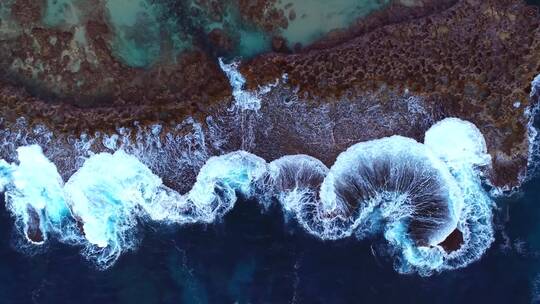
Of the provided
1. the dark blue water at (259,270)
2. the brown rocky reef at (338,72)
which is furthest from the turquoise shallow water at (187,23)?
the dark blue water at (259,270)

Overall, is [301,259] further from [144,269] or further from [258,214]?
[144,269]

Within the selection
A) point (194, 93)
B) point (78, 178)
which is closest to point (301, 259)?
point (194, 93)

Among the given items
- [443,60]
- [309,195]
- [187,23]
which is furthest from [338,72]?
[187,23]

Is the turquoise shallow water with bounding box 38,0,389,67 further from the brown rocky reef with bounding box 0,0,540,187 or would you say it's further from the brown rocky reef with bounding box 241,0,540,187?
the brown rocky reef with bounding box 241,0,540,187

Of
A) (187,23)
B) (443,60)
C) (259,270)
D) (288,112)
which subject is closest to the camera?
(443,60)

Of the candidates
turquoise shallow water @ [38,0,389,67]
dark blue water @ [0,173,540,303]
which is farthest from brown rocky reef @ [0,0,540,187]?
dark blue water @ [0,173,540,303]

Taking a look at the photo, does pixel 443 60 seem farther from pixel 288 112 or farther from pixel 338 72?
pixel 288 112

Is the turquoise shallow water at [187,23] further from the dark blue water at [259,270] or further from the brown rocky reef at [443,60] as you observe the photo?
the dark blue water at [259,270]
